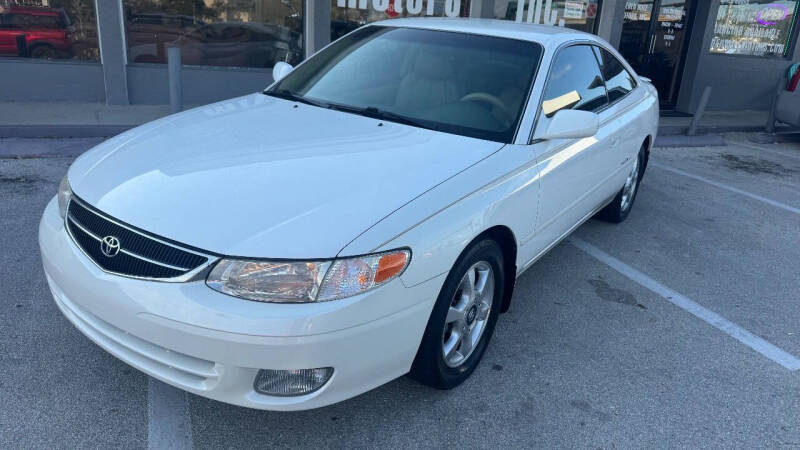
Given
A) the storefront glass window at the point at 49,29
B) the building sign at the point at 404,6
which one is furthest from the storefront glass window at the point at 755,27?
the storefront glass window at the point at 49,29

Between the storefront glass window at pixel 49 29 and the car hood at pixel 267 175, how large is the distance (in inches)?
234

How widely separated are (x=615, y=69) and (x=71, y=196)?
13.2 feet

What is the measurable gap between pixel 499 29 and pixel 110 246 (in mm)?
2692

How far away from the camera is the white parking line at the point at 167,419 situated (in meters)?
2.49

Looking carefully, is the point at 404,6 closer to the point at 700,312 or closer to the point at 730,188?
the point at 730,188

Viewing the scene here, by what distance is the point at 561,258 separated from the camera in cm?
467

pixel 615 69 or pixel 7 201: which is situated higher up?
pixel 615 69

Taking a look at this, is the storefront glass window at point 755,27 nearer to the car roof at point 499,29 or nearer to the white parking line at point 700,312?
the white parking line at point 700,312

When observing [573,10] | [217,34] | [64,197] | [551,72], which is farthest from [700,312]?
[573,10]

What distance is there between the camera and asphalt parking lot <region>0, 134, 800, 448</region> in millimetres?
2604

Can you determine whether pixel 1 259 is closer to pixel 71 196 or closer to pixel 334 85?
pixel 71 196

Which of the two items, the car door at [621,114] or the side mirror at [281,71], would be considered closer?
the side mirror at [281,71]

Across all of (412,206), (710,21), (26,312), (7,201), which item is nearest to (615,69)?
(412,206)

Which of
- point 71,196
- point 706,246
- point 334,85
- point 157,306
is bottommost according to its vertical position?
point 706,246
